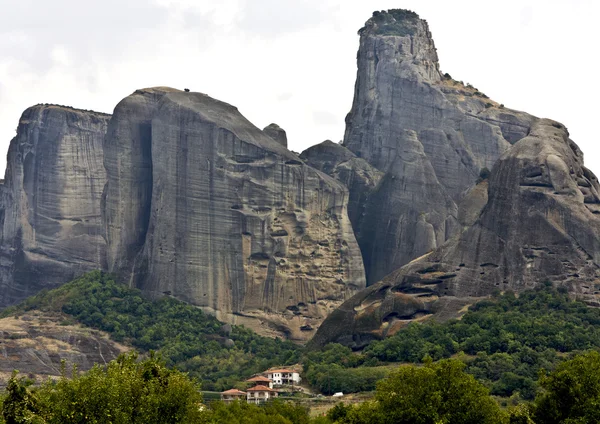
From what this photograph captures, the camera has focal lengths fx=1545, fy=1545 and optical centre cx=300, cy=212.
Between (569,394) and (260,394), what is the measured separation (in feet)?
168

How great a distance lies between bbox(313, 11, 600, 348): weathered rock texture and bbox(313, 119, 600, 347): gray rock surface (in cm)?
9

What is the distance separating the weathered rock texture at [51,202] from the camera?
186875 mm

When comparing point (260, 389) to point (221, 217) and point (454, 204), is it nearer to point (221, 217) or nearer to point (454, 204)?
point (221, 217)

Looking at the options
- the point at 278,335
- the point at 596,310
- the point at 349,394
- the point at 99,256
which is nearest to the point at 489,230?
the point at 596,310

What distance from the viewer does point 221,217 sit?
168m

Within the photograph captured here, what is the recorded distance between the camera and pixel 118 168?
570ft

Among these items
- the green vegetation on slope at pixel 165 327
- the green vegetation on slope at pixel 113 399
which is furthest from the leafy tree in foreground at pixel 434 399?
the green vegetation on slope at pixel 165 327

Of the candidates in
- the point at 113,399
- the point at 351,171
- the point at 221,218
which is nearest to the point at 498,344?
the point at 221,218

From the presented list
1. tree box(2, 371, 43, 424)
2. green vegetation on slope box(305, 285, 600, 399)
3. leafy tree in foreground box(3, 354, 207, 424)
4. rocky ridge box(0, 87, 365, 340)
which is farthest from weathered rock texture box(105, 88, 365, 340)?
tree box(2, 371, 43, 424)

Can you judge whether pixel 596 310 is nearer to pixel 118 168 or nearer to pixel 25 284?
pixel 118 168

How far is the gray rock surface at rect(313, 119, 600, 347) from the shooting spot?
13312 cm

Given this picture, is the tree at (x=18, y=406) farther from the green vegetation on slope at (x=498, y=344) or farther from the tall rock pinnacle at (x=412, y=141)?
the tall rock pinnacle at (x=412, y=141)

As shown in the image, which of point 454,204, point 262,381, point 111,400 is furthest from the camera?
point 454,204

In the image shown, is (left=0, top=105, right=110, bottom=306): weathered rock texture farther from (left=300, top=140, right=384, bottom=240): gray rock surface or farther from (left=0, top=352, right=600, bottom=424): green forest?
(left=0, top=352, right=600, bottom=424): green forest
